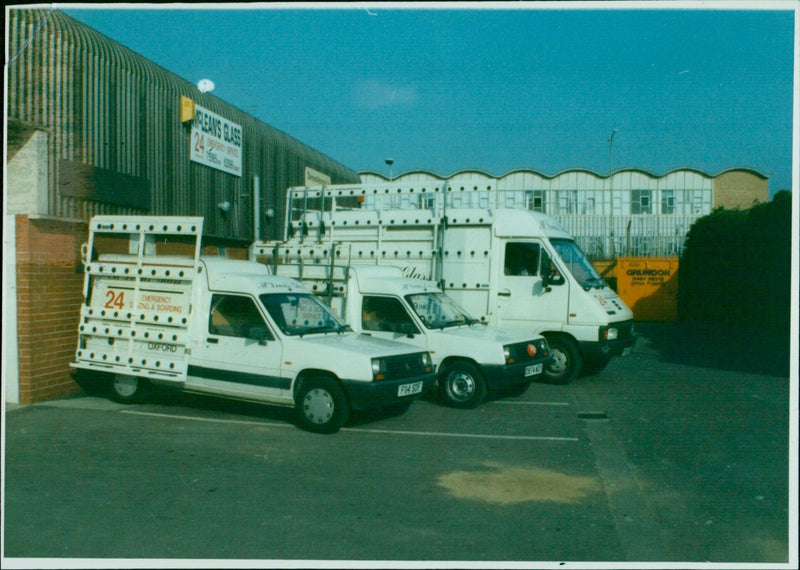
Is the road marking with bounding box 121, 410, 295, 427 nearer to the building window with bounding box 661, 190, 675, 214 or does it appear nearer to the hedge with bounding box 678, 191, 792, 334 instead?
the hedge with bounding box 678, 191, 792, 334

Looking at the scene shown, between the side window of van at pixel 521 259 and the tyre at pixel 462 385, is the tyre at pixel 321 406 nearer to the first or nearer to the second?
the tyre at pixel 462 385

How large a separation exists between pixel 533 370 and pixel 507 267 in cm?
258

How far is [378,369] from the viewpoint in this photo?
8422 millimetres

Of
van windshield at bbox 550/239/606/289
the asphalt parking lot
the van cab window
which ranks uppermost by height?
van windshield at bbox 550/239/606/289

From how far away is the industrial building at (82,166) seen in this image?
382 inches

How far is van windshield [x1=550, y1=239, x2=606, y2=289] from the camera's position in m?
12.4

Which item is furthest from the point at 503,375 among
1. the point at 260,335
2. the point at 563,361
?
the point at 260,335

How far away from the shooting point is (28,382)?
9781mm

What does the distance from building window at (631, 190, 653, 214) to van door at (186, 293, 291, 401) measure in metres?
36.0

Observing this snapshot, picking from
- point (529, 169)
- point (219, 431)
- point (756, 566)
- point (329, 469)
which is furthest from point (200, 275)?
point (529, 169)

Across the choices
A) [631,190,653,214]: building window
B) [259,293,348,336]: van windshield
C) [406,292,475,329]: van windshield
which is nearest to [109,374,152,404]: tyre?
[259,293,348,336]: van windshield

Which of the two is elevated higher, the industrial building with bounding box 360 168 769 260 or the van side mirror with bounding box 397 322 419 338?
the industrial building with bounding box 360 168 769 260

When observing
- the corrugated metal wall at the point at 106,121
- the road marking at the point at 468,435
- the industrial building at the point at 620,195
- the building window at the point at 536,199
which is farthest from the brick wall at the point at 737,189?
the road marking at the point at 468,435

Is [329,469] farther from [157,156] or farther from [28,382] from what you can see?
[157,156]
